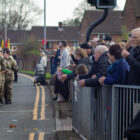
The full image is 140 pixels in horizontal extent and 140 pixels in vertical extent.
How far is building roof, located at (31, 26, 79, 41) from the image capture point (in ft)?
267

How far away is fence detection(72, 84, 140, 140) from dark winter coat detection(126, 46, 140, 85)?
0.74 feet

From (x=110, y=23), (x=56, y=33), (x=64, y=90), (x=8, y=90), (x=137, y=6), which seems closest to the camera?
(x=64, y=90)

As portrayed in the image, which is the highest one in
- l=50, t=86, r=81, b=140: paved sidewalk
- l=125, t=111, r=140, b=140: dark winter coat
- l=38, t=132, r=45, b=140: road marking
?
l=125, t=111, r=140, b=140: dark winter coat

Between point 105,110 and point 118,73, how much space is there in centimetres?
64

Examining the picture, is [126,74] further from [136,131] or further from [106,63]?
[136,131]

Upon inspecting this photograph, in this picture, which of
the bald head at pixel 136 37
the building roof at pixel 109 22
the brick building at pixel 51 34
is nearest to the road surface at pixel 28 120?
the bald head at pixel 136 37

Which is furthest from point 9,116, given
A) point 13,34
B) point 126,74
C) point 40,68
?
point 13,34

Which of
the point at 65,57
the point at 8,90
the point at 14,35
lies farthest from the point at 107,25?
the point at 8,90

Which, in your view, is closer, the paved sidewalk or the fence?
the fence

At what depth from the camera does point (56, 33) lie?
271 feet

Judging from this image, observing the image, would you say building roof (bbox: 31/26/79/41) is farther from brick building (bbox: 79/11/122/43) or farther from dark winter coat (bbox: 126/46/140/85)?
dark winter coat (bbox: 126/46/140/85)

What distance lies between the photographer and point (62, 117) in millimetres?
10109

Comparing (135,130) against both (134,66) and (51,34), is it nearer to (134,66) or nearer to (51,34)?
(134,66)

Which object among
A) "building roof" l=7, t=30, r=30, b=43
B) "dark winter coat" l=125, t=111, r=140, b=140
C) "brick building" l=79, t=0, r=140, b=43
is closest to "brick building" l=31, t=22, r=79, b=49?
"building roof" l=7, t=30, r=30, b=43
